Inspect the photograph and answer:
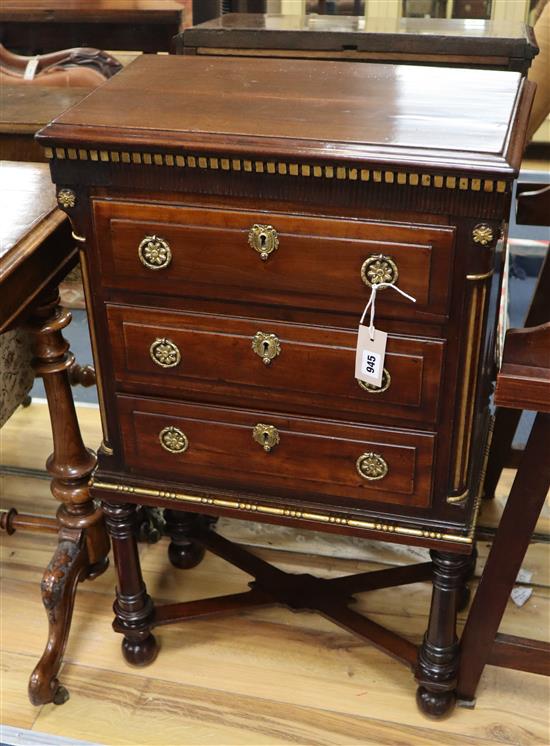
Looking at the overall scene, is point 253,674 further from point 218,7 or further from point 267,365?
point 218,7

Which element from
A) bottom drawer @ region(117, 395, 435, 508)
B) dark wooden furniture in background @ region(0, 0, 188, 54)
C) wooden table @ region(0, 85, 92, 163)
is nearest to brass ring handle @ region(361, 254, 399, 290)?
bottom drawer @ region(117, 395, 435, 508)

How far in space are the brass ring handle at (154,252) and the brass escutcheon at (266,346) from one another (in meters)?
0.16

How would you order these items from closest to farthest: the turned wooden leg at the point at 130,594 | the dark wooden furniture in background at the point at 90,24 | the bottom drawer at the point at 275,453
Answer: the bottom drawer at the point at 275,453, the turned wooden leg at the point at 130,594, the dark wooden furniture in background at the point at 90,24

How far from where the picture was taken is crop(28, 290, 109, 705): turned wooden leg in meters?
1.48

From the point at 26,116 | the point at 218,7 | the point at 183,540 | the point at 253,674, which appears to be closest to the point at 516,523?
the point at 253,674

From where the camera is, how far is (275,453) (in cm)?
130

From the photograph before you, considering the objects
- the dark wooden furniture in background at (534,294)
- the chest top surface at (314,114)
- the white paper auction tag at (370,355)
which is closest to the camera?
the chest top surface at (314,114)

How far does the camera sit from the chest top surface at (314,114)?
105 centimetres

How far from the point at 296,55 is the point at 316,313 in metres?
0.80

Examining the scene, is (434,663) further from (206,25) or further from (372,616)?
(206,25)

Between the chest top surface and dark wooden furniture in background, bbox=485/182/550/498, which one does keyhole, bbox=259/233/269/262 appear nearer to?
the chest top surface

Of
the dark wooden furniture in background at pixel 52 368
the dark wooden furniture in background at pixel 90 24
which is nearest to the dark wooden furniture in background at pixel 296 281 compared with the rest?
the dark wooden furniture in background at pixel 52 368

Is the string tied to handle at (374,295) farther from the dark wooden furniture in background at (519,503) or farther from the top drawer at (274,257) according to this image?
the dark wooden furniture in background at (519,503)

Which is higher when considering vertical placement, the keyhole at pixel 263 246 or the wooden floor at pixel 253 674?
the keyhole at pixel 263 246
